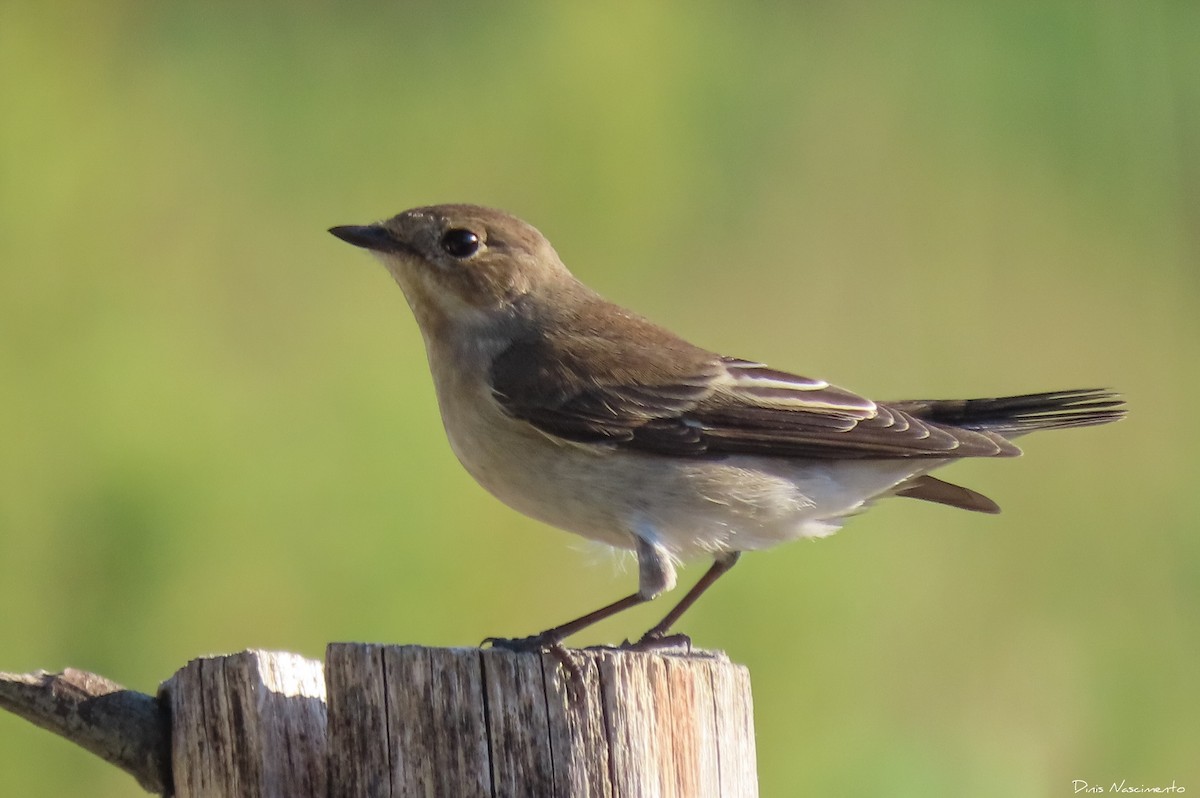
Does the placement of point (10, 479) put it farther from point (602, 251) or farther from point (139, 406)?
point (602, 251)

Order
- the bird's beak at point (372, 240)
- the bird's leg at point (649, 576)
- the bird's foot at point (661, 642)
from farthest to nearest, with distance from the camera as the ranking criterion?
the bird's beak at point (372, 240), the bird's leg at point (649, 576), the bird's foot at point (661, 642)

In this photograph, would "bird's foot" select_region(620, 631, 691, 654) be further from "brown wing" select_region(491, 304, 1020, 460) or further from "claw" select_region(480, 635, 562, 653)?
"brown wing" select_region(491, 304, 1020, 460)

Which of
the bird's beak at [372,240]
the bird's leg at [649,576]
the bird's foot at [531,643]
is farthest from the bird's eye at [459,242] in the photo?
the bird's foot at [531,643]

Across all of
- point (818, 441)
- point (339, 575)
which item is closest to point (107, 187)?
point (339, 575)

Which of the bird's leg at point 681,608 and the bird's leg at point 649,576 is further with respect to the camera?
the bird's leg at point 649,576

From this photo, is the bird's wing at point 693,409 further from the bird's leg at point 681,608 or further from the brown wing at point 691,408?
the bird's leg at point 681,608

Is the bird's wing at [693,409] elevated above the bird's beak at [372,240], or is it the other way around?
the bird's beak at [372,240]

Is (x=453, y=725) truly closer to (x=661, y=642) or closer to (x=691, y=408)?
Answer: (x=661, y=642)
